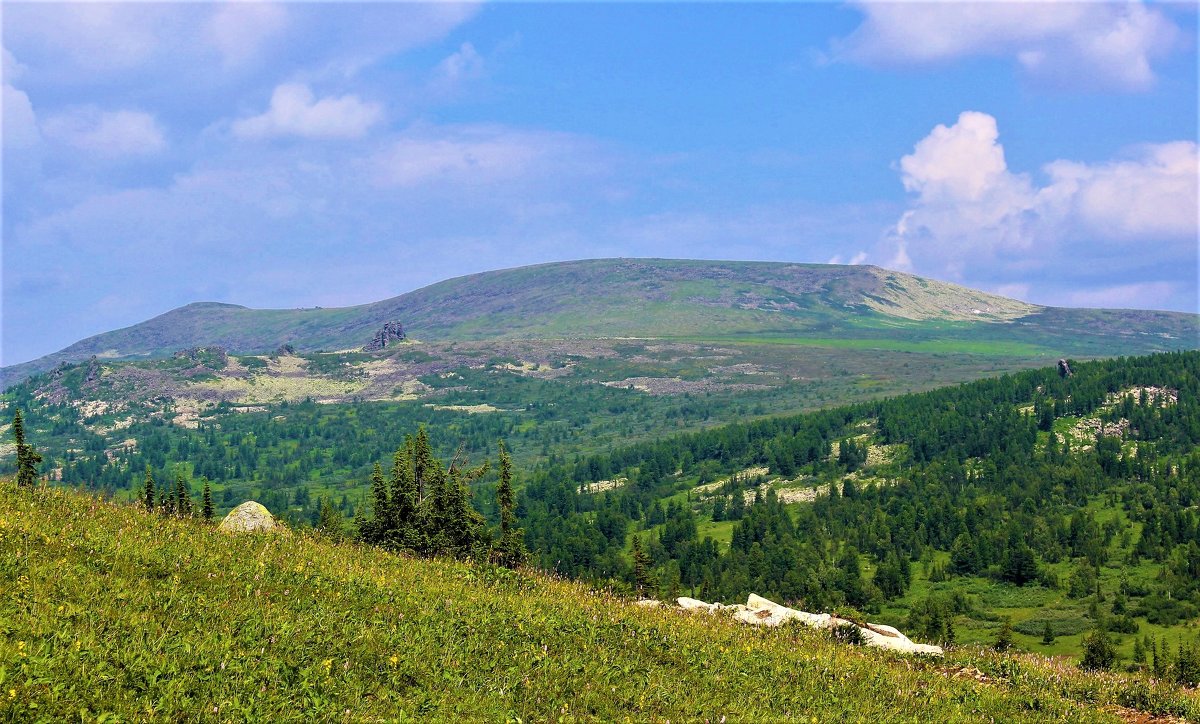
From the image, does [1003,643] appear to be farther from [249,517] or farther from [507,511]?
[507,511]

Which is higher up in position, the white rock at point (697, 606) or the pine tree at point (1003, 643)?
the white rock at point (697, 606)

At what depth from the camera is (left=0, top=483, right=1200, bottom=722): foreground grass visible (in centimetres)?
1328

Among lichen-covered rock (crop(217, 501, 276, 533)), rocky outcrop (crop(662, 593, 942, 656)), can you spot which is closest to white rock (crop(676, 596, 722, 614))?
rocky outcrop (crop(662, 593, 942, 656))

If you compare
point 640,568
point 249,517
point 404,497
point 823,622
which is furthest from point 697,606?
point 404,497

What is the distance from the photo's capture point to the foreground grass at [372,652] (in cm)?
1328

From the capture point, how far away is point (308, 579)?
19641mm

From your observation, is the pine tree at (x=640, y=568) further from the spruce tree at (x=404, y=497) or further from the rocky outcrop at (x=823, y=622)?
the rocky outcrop at (x=823, y=622)

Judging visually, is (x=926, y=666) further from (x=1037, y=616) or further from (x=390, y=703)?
(x=1037, y=616)

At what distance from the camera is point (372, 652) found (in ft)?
52.2

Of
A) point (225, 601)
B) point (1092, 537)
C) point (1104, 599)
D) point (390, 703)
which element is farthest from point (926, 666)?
point (1092, 537)

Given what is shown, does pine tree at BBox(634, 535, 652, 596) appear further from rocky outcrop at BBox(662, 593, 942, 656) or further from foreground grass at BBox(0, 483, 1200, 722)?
foreground grass at BBox(0, 483, 1200, 722)

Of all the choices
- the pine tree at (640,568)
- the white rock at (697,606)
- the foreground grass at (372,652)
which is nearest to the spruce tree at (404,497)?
the pine tree at (640,568)

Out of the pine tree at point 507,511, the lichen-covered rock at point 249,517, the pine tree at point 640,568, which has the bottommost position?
the pine tree at point 640,568

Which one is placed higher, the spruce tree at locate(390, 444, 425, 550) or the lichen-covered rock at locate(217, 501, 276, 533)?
the lichen-covered rock at locate(217, 501, 276, 533)
